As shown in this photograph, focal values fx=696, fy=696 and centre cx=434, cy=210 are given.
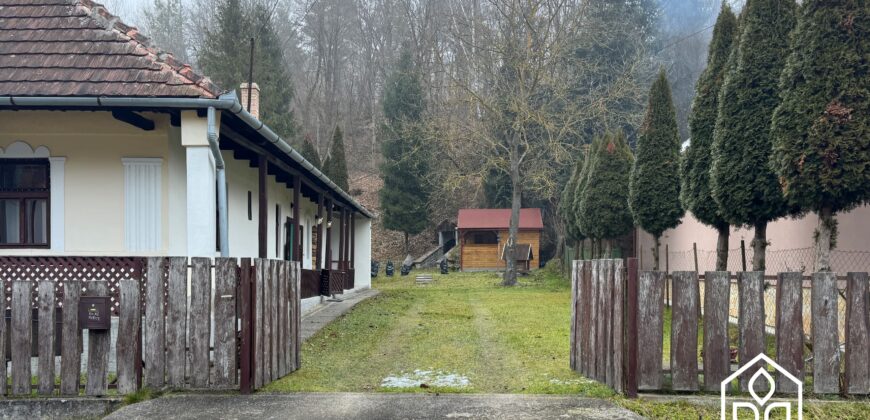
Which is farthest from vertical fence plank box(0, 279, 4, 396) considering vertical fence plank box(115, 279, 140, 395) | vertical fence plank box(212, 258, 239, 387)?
vertical fence plank box(212, 258, 239, 387)

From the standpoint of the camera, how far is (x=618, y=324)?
622 centimetres

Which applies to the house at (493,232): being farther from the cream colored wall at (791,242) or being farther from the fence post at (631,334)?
the fence post at (631,334)

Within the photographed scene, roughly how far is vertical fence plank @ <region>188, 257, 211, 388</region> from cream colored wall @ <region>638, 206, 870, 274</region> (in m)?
8.35

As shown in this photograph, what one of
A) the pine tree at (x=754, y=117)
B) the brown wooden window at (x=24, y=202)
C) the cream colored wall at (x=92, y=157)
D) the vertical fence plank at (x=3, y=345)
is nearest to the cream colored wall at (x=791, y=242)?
the pine tree at (x=754, y=117)

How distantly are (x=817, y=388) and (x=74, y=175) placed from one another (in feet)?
30.9

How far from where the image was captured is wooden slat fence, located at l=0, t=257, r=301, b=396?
20.0 feet

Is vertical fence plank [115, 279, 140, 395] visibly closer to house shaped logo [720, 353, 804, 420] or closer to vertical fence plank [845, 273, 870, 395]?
house shaped logo [720, 353, 804, 420]

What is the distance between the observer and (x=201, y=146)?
8.79 m

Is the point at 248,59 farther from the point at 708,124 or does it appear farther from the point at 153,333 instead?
the point at 153,333

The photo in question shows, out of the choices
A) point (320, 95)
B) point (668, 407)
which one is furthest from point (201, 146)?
point (320, 95)

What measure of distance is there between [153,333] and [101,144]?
15.6 feet

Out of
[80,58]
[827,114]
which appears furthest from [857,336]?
[80,58]

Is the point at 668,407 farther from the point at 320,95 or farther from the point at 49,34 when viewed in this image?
the point at 320,95

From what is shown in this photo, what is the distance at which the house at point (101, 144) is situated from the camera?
867cm
